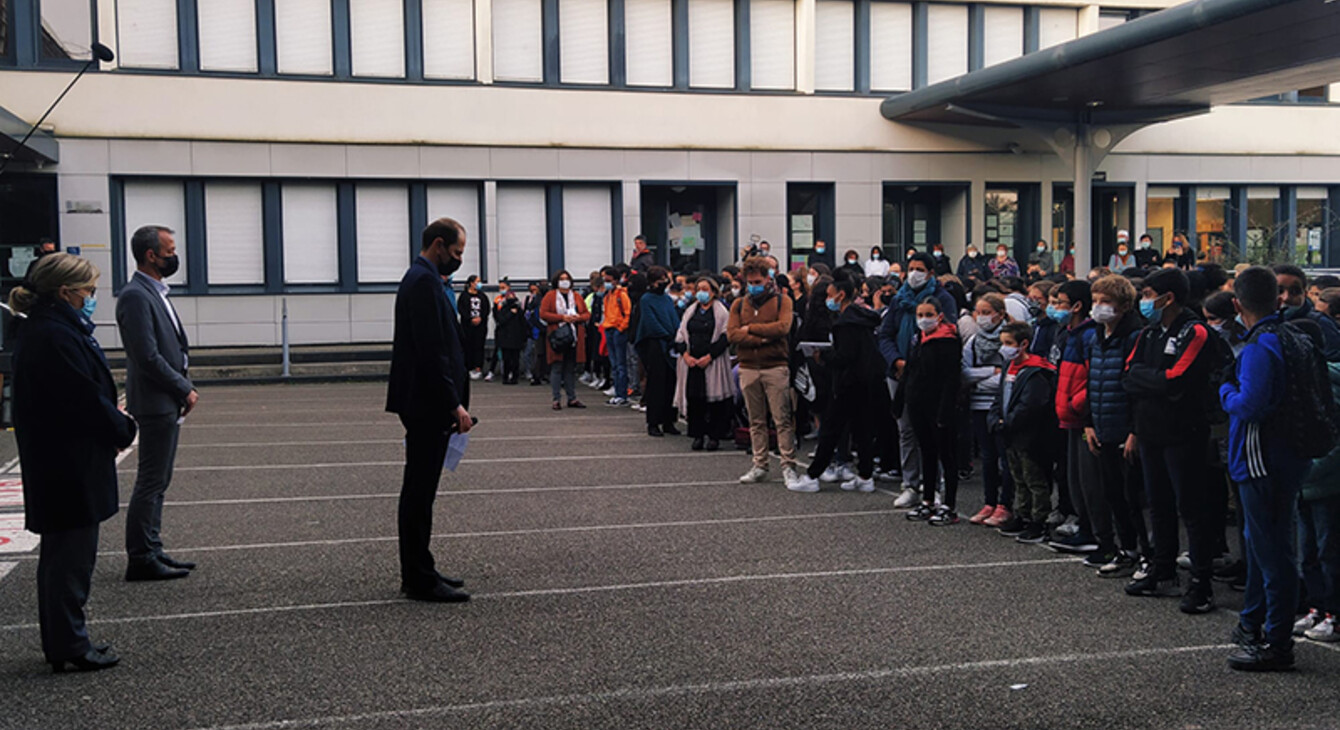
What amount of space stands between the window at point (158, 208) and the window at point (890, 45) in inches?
614

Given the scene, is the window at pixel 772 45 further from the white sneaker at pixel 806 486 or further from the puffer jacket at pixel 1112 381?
the puffer jacket at pixel 1112 381

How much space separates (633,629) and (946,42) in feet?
87.1

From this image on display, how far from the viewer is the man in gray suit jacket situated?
26.6 ft

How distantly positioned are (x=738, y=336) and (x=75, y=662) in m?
6.70

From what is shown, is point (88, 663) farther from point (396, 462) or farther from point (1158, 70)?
point (1158, 70)

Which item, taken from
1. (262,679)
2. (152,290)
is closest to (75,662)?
(262,679)

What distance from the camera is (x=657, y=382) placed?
15.8 m

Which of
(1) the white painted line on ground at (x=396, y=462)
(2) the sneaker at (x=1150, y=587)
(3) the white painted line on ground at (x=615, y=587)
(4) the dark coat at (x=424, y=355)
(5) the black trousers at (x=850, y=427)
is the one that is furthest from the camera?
(1) the white painted line on ground at (x=396, y=462)

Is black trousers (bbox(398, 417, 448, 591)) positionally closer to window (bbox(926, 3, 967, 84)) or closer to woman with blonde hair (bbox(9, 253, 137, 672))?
woman with blonde hair (bbox(9, 253, 137, 672))

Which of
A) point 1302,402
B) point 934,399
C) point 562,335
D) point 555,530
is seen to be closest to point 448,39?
point 562,335

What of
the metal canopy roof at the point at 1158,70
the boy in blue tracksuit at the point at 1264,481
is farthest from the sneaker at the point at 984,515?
the metal canopy roof at the point at 1158,70

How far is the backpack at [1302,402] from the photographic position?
20.5ft

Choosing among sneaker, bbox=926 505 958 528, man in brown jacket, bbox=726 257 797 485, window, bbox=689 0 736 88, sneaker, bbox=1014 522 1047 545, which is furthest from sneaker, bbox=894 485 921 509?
window, bbox=689 0 736 88

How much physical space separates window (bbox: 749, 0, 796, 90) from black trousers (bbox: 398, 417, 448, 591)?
23.2m
